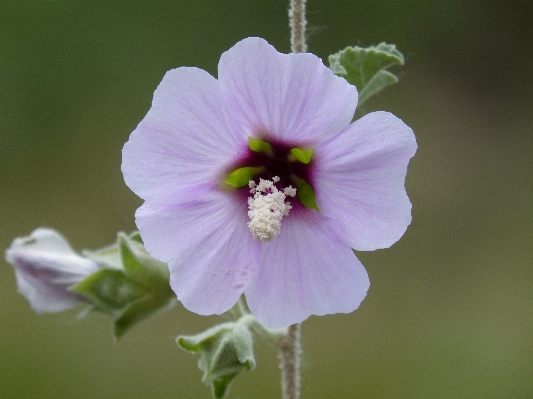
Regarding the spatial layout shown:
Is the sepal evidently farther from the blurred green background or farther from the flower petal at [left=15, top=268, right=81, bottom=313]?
the blurred green background

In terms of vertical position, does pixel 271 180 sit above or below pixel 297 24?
below

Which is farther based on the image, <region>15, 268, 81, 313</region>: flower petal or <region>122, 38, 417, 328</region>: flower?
<region>15, 268, 81, 313</region>: flower petal

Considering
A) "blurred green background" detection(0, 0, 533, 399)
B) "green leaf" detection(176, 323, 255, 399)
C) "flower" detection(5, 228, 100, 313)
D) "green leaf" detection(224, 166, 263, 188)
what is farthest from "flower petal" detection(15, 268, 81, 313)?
"blurred green background" detection(0, 0, 533, 399)

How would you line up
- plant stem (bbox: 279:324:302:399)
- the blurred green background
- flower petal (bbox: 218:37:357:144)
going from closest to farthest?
1. flower petal (bbox: 218:37:357:144)
2. plant stem (bbox: 279:324:302:399)
3. the blurred green background

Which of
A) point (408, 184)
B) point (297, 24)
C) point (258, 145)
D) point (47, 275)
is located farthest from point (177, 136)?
point (408, 184)

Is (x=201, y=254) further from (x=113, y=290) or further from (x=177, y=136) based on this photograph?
(x=113, y=290)

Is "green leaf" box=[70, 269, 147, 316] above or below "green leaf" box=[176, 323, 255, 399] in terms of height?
above

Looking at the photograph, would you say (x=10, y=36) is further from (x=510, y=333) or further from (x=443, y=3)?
(x=510, y=333)
